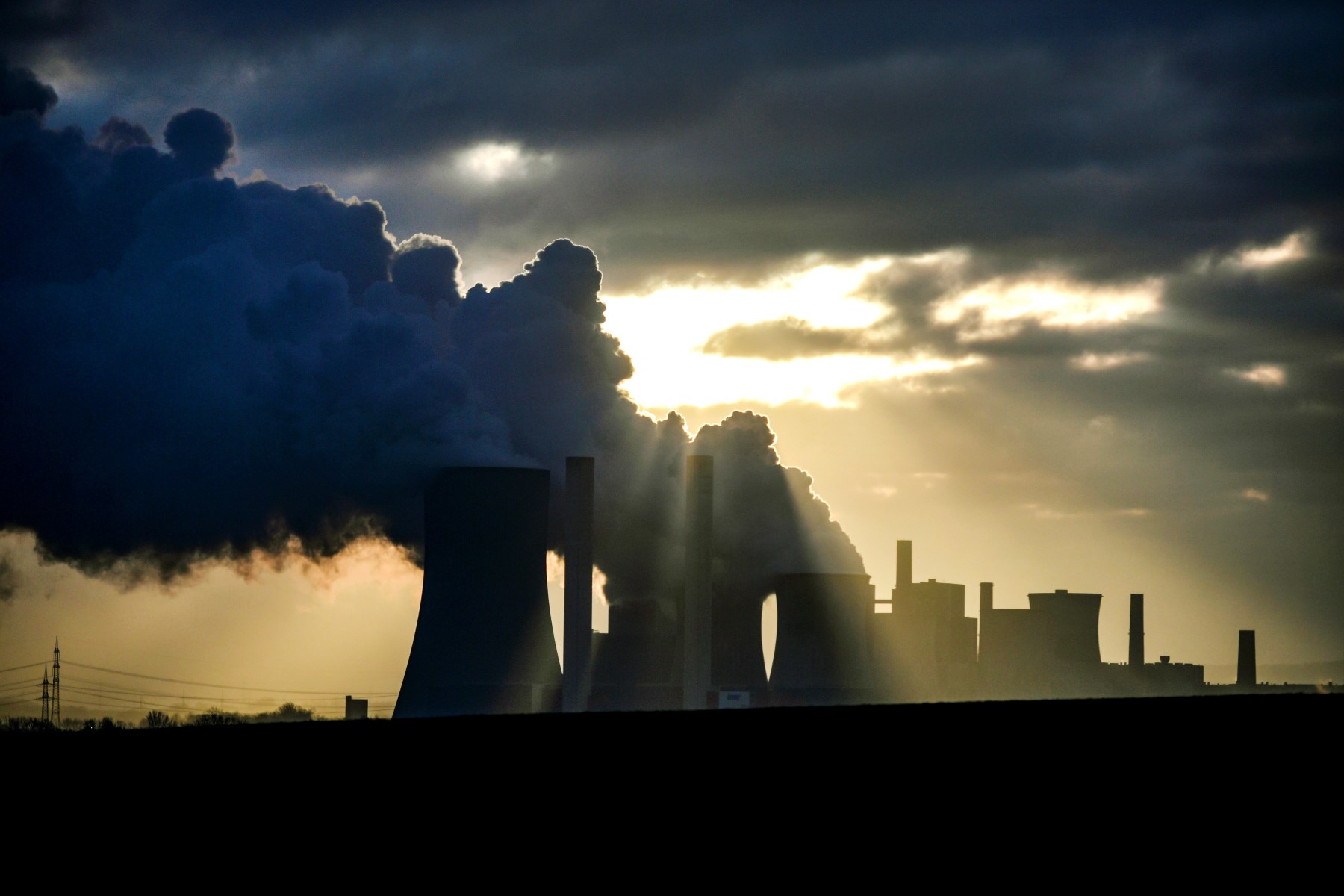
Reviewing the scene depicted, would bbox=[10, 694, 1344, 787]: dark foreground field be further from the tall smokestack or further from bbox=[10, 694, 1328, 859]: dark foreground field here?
the tall smokestack

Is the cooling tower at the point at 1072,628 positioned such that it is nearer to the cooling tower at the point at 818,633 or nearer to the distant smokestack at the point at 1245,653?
the distant smokestack at the point at 1245,653

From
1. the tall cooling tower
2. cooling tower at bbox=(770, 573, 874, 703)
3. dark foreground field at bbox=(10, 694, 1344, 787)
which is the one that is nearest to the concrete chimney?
cooling tower at bbox=(770, 573, 874, 703)

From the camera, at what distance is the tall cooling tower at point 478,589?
4159 centimetres

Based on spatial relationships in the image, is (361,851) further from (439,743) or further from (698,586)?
(698,586)

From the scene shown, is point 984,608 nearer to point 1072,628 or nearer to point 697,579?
point 1072,628

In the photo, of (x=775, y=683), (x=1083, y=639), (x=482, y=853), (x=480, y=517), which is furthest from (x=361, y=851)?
(x=1083, y=639)

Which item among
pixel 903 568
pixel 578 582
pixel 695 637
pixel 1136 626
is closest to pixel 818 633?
pixel 695 637

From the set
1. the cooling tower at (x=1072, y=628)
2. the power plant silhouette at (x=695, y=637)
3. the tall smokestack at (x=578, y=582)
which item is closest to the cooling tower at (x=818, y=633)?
the power plant silhouette at (x=695, y=637)

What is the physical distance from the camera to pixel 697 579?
54750 mm

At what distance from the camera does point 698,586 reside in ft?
180

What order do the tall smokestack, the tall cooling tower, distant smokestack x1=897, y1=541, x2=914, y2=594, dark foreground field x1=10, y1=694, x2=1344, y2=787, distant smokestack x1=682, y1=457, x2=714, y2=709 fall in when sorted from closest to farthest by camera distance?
dark foreground field x1=10, y1=694, x2=1344, y2=787
the tall cooling tower
the tall smokestack
distant smokestack x1=682, y1=457, x2=714, y2=709
distant smokestack x1=897, y1=541, x2=914, y2=594

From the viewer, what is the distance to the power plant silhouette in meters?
41.9

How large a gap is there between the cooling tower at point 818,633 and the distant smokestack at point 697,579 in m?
3.36

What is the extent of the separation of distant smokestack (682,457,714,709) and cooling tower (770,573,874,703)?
11.0 feet
